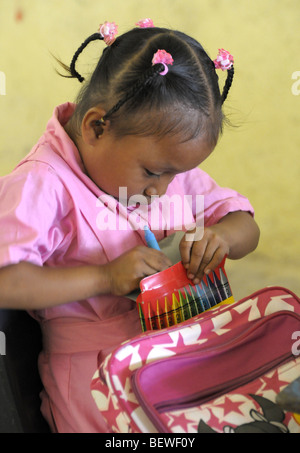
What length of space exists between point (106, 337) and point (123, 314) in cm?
4

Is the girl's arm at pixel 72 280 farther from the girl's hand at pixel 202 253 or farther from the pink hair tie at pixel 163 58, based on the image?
the pink hair tie at pixel 163 58

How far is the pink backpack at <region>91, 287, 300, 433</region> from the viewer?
0.47m

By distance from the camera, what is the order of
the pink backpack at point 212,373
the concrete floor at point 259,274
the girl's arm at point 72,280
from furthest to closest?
the concrete floor at point 259,274 < the girl's arm at point 72,280 < the pink backpack at point 212,373

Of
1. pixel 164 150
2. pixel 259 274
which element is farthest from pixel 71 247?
pixel 259 274

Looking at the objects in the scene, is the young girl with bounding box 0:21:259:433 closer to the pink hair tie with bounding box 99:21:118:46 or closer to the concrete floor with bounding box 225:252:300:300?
the pink hair tie with bounding box 99:21:118:46

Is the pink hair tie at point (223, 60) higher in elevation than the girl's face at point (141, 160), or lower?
higher

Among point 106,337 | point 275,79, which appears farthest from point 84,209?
point 275,79

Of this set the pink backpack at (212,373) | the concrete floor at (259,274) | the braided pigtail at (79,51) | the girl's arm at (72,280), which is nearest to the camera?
the pink backpack at (212,373)

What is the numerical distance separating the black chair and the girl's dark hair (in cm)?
26

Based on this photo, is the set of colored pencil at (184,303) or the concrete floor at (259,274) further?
the concrete floor at (259,274)

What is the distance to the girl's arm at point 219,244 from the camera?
66cm

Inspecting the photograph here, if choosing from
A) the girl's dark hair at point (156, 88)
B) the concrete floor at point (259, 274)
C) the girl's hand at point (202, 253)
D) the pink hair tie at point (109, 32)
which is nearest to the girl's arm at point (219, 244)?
the girl's hand at point (202, 253)

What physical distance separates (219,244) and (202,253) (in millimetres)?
45
